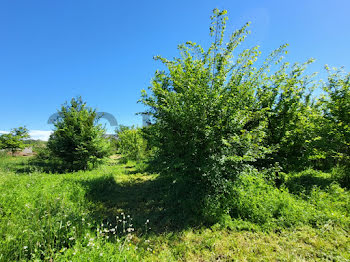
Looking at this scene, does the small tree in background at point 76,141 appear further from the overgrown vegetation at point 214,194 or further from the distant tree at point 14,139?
the distant tree at point 14,139

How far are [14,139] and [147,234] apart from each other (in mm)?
17834

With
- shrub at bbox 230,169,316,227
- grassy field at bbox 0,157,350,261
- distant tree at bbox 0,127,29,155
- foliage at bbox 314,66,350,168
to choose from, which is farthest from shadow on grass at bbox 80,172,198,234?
distant tree at bbox 0,127,29,155

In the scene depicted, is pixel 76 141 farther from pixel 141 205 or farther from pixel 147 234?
pixel 147 234

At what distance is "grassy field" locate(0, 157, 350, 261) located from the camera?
2.45m

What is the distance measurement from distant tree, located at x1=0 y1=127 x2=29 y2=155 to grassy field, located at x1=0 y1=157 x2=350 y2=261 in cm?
1253

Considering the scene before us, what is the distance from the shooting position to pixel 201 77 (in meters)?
4.12

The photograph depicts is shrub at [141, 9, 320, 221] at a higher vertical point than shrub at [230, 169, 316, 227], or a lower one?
higher

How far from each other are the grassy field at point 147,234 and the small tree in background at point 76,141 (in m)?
3.95

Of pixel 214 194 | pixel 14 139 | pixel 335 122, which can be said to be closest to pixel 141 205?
pixel 214 194

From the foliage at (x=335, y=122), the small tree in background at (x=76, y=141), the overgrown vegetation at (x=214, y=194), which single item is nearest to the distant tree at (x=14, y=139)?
the small tree in background at (x=76, y=141)

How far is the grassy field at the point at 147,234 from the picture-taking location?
245 centimetres

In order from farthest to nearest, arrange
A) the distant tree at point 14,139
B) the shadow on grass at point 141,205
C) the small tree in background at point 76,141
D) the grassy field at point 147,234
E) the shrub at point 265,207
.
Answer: the distant tree at point 14,139 < the small tree in background at point 76,141 < the shadow on grass at point 141,205 < the shrub at point 265,207 < the grassy field at point 147,234

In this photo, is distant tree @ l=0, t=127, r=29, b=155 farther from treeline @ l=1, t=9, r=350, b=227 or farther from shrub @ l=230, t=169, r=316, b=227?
shrub @ l=230, t=169, r=316, b=227

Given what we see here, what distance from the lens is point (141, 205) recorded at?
4.88m
